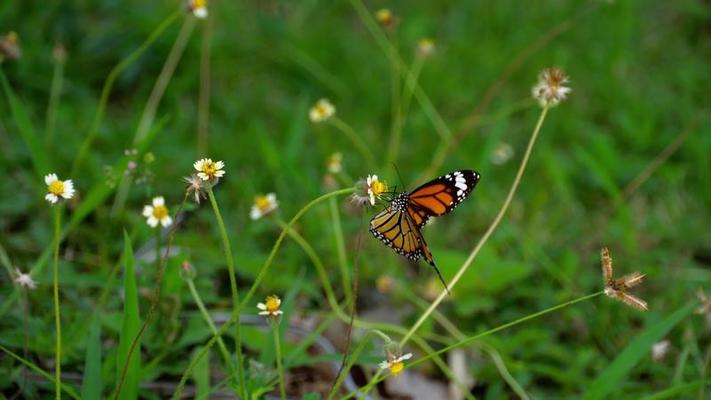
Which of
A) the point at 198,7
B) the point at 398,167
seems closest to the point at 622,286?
the point at 198,7

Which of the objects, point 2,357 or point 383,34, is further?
point 383,34

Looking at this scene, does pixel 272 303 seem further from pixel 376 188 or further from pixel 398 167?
Answer: pixel 398 167

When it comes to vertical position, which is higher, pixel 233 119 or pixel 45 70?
pixel 45 70

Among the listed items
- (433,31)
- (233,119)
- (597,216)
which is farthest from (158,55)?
(597,216)

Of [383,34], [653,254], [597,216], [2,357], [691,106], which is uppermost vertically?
[383,34]

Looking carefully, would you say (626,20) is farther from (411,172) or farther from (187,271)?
(187,271)

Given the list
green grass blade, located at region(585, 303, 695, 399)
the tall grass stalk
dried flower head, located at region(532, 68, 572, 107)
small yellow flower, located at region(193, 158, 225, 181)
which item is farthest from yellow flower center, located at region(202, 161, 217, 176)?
green grass blade, located at region(585, 303, 695, 399)

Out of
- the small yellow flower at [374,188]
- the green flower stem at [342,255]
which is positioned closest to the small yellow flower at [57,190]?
the small yellow flower at [374,188]

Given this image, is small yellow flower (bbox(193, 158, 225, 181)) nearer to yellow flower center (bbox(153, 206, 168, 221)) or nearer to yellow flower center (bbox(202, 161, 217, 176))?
yellow flower center (bbox(202, 161, 217, 176))

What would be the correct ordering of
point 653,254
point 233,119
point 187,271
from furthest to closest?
point 233,119 < point 653,254 < point 187,271
